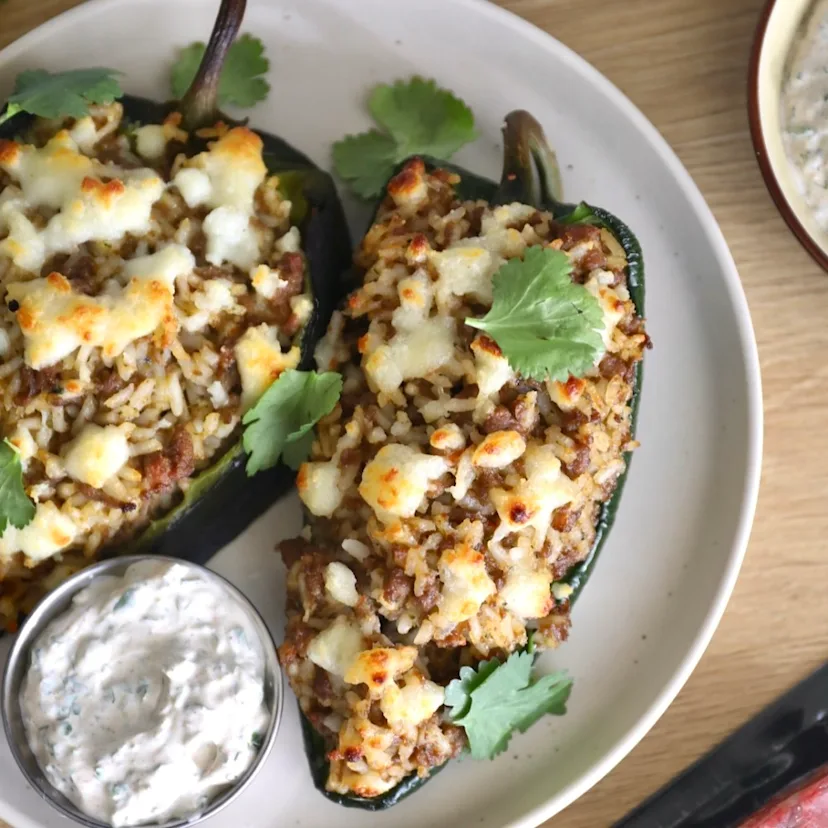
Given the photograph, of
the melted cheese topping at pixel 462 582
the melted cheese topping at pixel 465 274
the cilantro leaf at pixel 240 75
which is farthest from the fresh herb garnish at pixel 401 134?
the melted cheese topping at pixel 462 582

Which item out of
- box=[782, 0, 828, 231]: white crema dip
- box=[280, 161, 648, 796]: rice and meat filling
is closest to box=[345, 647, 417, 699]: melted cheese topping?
box=[280, 161, 648, 796]: rice and meat filling

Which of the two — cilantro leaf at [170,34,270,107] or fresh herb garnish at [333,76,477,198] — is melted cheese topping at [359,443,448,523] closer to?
fresh herb garnish at [333,76,477,198]

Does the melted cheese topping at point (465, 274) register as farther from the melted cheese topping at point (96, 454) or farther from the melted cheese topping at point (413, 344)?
the melted cheese topping at point (96, 454)

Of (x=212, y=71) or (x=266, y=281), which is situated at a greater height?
(x=212, y=71)

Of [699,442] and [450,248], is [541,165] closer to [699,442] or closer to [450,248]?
[450,248]

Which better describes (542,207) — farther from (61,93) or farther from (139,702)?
(139,702)

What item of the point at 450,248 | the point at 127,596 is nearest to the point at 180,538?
the point at 127,596

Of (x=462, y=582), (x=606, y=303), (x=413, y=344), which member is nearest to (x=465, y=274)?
(x=413, y=344)
